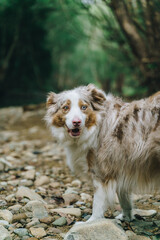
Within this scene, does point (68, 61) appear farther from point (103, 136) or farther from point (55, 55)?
point (103, 136)

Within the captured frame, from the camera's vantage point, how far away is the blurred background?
852cm

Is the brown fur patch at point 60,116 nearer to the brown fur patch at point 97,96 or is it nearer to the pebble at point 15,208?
the brown fur patch at point 97,96

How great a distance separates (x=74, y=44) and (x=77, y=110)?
70.1 ft

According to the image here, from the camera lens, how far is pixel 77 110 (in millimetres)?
4156

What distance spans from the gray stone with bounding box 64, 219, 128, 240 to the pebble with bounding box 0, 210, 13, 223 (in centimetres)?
108

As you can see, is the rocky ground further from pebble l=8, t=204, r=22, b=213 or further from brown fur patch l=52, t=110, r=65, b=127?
brown fur patch l=52, t=110, r=65, b=127

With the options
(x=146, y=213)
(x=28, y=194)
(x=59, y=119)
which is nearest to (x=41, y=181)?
(x=28, y=194)

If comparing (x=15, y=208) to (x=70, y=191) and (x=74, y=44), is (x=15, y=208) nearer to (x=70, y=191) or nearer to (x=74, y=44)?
(x=70, y=191)

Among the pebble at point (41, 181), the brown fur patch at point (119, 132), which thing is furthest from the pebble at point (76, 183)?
the brown fur patch at point (119, 132)

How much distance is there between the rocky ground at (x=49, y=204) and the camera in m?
3.63

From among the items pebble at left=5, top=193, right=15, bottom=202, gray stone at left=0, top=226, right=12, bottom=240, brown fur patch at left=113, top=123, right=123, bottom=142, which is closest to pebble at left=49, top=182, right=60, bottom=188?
pebble at left=5, top=193, right=15, bottom=202

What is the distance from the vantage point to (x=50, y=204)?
4.87 m

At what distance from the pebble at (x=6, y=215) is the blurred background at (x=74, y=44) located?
4.67m

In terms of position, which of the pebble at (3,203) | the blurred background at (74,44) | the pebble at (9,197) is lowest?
the pebble at (3,203)
